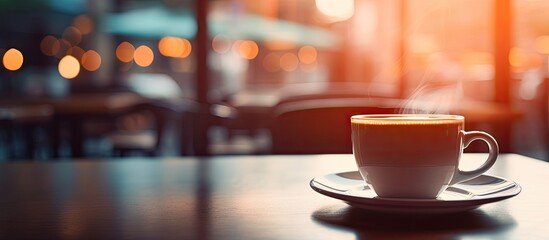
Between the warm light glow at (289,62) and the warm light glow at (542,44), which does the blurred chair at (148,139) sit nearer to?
the warm light glow at (289,62)

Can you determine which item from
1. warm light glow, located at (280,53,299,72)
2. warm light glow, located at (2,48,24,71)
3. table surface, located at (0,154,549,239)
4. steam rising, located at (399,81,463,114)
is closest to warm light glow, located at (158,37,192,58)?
warm light glow, located at (280,53,299,72)

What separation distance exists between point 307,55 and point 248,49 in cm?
103

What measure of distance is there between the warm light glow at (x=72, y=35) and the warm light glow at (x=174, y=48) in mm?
Result: 1313

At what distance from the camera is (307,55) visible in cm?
1030

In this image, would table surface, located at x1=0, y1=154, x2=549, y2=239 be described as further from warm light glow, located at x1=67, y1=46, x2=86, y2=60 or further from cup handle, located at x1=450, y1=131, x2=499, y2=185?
warm light glow, located at x1=67, y1=46, x2=86, y2=60

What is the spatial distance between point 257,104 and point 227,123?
512 mm

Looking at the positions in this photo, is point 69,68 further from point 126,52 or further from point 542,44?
point 542,44

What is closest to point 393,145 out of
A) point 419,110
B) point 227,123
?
point 419,110

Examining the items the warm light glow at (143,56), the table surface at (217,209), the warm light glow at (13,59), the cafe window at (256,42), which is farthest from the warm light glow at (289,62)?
the table surface at (217,209)

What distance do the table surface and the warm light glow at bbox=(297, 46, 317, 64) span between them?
30.6 feet

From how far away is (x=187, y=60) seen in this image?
419 inches

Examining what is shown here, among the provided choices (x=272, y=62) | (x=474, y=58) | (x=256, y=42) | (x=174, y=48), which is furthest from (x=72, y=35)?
(x=474, y=58)

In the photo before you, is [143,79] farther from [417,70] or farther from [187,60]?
[417,70]

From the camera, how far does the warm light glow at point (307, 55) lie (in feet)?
33.7
